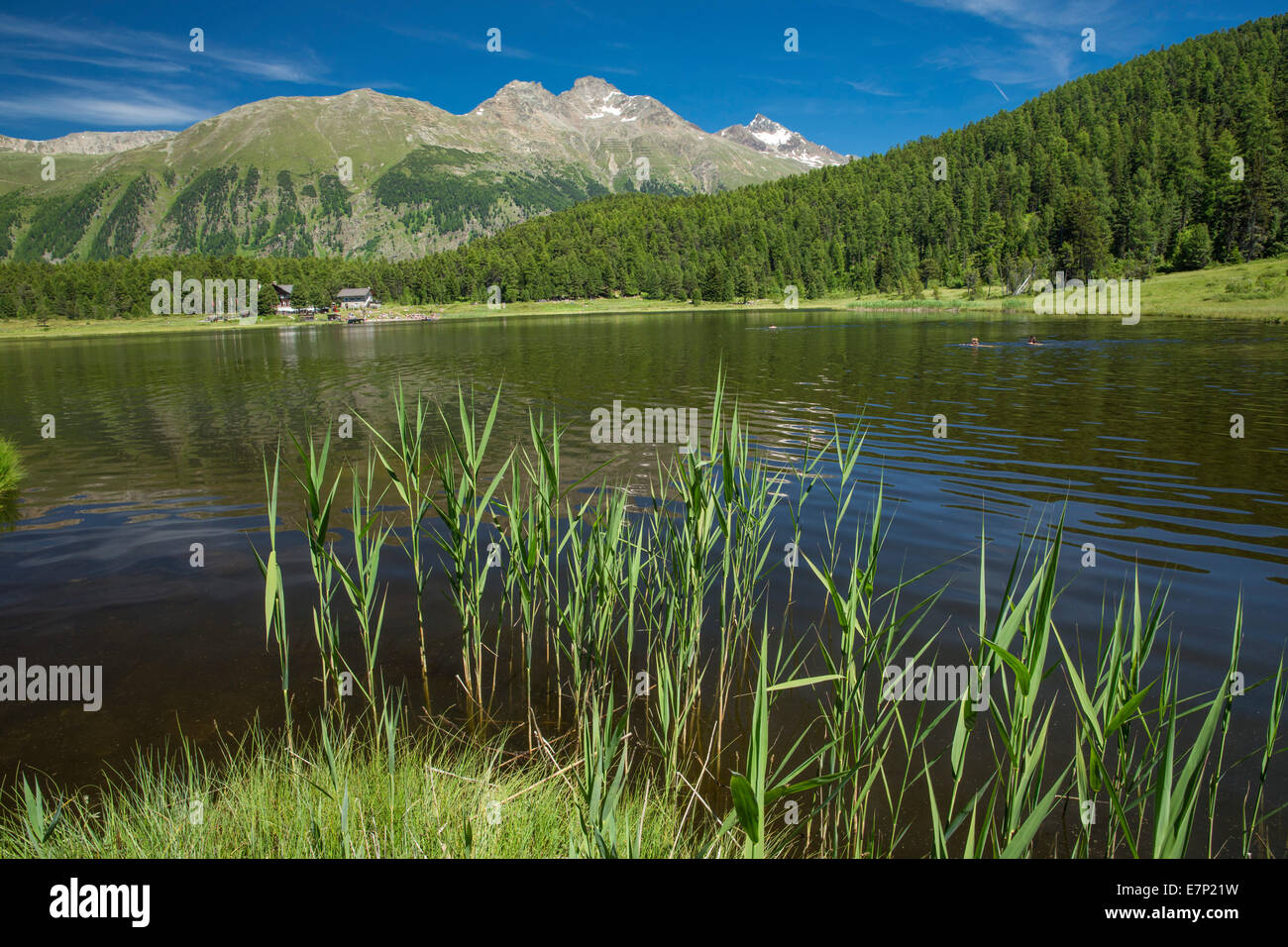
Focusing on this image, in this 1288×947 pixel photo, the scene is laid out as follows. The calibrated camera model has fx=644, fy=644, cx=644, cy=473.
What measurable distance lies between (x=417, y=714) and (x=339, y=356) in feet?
168

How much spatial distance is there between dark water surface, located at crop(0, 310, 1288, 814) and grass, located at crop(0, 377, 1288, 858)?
66cm

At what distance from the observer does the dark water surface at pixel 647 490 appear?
7.03 meters

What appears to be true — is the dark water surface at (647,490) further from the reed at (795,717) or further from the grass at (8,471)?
the reed at (795,717)

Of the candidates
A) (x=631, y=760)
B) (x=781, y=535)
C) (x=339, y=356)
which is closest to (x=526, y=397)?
(x=781, y=535)

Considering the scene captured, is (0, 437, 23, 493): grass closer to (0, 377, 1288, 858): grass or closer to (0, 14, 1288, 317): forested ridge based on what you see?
(0, 377, 1288, 858): grass

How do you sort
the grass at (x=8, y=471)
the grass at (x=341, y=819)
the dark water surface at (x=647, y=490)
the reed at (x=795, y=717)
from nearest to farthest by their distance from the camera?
the reed at (x=795, y=717), the grass at (x=341, y=819), the dark water surface at (x=647, y=490), the grass at (x=8, y=471)

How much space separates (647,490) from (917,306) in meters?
117

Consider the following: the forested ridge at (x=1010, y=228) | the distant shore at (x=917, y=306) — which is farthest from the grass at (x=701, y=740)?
the forested ridge at (x=1010, y=228)

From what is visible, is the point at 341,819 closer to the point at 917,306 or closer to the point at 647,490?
the point at 647,490

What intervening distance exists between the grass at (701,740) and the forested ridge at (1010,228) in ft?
428

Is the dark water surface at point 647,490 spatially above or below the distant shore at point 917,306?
below

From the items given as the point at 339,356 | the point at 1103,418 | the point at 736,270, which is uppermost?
the point at 736,270
